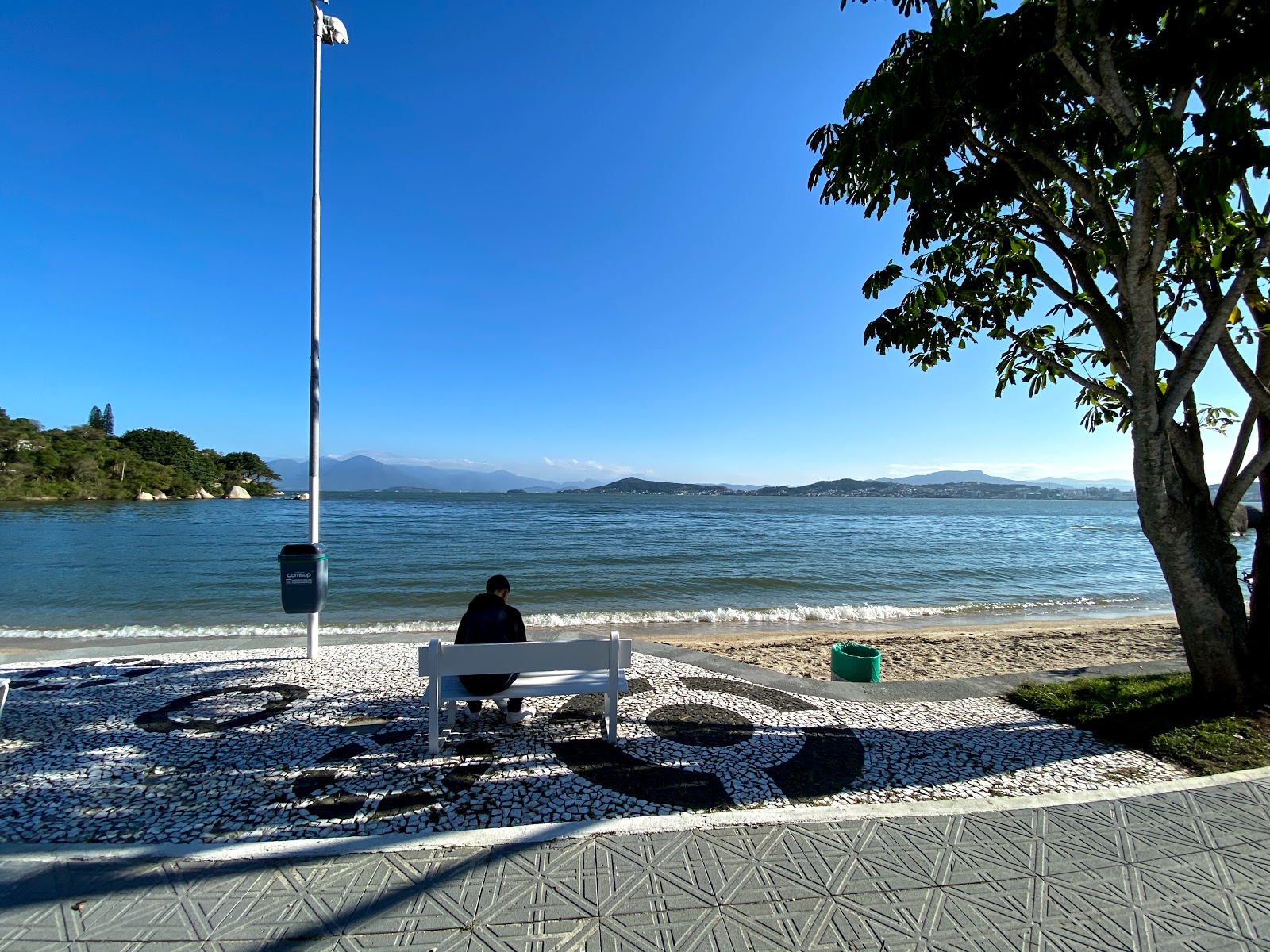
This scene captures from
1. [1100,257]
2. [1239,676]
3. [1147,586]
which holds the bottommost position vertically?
[1147,586]

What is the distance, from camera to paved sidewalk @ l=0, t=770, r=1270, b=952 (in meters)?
2.25

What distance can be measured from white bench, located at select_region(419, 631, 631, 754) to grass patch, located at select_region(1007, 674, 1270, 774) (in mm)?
4104

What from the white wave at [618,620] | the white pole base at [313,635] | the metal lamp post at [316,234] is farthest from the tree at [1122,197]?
the white wave at [618,620]

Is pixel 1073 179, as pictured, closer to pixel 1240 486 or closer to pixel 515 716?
pixel 1240 486

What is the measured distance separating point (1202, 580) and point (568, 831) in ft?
18.3

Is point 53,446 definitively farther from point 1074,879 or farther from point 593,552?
point 1074,879

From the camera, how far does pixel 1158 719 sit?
468 cm

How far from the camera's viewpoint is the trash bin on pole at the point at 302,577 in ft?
19.5

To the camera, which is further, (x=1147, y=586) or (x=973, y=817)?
(x=1147, y=586)

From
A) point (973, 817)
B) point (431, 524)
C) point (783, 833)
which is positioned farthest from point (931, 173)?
point (431, 524)

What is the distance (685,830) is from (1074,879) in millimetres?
1862

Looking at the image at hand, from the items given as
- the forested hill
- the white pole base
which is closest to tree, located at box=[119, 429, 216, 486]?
the forested hill

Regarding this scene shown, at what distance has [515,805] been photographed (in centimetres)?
332

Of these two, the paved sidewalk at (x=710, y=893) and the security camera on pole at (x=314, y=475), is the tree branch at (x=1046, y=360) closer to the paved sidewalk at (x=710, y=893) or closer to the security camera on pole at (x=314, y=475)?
the paved sidewalk at (x=710, y=893)
